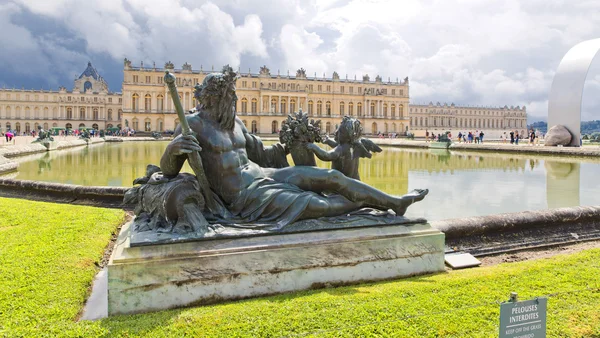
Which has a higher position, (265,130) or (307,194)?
(265,130)

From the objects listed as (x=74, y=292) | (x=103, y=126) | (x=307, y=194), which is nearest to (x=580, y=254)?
(x=307, y=194)

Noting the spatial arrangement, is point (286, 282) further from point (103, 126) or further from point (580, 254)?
point (103, 126)

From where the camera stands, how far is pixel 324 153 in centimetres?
342

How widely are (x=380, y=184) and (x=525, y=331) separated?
7.50 meters

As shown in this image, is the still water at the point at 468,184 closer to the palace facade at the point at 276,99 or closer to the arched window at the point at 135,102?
the palace facade at the point at 276,99

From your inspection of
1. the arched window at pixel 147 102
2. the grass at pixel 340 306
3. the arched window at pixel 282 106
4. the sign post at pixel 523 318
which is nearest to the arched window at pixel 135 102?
the arched window at pixel 147 102

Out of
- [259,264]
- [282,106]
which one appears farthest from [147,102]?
[259,264]

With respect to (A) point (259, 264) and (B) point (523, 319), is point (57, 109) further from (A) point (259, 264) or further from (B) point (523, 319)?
(B) point (523, 319)

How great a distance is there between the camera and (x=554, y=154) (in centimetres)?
1939

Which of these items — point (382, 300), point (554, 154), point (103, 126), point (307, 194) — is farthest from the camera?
point (103, 126)

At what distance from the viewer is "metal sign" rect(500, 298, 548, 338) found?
1.74m

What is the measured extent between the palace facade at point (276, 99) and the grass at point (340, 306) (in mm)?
A: 54468

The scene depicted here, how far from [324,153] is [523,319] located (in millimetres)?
1966

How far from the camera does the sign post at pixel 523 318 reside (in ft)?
5.71
